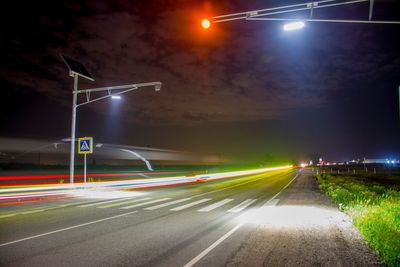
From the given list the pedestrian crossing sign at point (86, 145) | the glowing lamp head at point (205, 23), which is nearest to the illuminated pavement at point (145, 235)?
the glowing lamp head at point (205, 23)

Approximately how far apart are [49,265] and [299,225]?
23.3ft

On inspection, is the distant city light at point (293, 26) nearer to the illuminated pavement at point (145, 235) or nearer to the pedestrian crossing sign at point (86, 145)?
the illuminated pavement at point (145, 235)

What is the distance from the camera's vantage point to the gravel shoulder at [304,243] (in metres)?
6.35

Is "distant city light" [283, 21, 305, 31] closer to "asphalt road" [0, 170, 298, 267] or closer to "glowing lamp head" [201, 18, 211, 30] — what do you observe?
"glowing lamp head" [201, 18, 211, 30]

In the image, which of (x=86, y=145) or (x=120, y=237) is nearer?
(x=120, y=237)

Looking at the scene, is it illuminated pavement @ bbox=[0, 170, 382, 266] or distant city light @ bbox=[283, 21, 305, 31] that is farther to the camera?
distant city light @ bbox=[283, 21, 305, 31]

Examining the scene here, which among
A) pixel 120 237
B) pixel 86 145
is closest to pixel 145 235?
pixel 120 237

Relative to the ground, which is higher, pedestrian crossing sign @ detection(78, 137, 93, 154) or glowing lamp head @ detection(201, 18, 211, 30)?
glowing lamp head @ detection(201, 18, 211, 30)

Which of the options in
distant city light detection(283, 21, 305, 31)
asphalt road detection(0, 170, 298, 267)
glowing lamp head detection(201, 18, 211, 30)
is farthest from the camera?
distant city light detection(283, 21, 305, 31)

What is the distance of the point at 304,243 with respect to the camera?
25.5 feet

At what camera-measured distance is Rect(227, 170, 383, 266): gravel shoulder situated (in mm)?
6352

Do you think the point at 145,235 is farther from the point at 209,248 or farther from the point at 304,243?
the point at 304,243

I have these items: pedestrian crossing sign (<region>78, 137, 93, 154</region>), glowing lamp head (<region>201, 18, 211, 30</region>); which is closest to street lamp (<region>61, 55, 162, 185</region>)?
pedestrian crossing sign (<region>78, 137, 93, 154</region>)

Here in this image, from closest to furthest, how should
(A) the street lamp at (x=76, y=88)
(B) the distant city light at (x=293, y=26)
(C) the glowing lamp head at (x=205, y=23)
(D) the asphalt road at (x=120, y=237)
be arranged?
(D) the asphalt road at (x=120, y=237)
(C) the glowing lamp head at (x=205, y=23)
(B) the distant city light at (x=293, y=26)
(A) the street lamp at (x=76, y=88)
